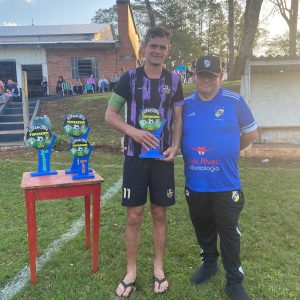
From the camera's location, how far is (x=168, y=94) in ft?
10.6

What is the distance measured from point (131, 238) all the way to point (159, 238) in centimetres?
26

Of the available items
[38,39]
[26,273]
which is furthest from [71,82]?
[26,273]

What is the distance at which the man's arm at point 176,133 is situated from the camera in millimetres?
3240

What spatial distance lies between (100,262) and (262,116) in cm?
845

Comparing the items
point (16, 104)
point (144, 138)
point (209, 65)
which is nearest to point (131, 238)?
point (144, 138)

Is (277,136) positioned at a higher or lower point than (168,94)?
lower

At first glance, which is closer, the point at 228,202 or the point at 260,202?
the point at 228,202

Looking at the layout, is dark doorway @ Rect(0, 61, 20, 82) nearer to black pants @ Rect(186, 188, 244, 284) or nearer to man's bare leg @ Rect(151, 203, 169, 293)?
man's bare leg @ Rect(151, 203, 169, 293)

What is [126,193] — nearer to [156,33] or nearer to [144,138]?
[144,138]

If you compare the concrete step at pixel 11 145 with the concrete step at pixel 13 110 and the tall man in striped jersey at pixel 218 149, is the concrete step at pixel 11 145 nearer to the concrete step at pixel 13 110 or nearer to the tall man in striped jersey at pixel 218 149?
the concrete step at pixel 13 110

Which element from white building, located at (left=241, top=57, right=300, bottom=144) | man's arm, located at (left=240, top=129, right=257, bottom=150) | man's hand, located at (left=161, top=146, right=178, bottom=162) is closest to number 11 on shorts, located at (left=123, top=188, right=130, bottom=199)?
man's hand, located at (left=161, top=146, right=178, bottom=162)

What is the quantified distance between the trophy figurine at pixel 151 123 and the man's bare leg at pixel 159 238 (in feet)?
1.69

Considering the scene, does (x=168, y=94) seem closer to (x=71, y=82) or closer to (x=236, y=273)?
(x=236, y=273)

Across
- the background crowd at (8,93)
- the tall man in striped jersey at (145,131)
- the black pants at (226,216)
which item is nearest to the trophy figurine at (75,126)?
the tall man in striped jersey at (145,131)
